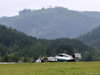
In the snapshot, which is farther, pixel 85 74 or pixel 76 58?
pixel 76 58

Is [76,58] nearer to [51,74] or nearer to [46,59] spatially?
[46,59]

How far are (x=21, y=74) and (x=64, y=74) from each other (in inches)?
135

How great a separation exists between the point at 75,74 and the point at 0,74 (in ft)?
19.6

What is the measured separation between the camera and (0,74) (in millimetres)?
17203

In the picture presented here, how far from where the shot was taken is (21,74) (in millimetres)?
17078

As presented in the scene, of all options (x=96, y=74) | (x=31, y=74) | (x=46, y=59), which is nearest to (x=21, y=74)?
(x=31, y=74)

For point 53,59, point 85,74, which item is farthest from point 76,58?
point 85,74

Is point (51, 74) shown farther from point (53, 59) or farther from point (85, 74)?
point (53, 59)

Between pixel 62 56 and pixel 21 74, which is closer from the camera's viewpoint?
pixel 21 74

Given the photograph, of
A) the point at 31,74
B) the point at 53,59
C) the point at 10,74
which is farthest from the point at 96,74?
the point at 53,59

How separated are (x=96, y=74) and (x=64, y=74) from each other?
95.5 inches

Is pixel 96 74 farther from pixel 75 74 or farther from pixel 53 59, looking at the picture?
pixel 53 59

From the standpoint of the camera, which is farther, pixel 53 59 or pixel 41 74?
pixel 53 59

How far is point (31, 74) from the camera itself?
55.5 ft
